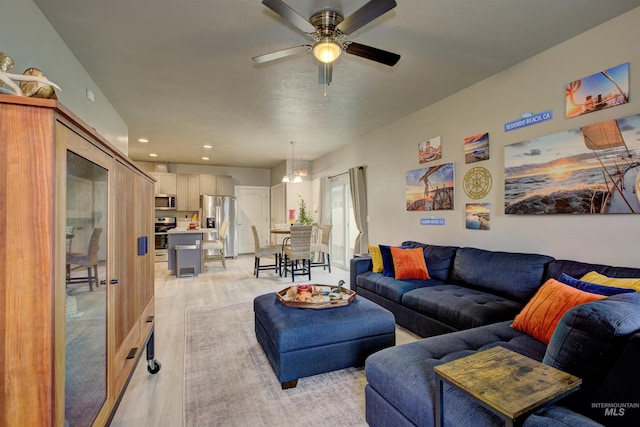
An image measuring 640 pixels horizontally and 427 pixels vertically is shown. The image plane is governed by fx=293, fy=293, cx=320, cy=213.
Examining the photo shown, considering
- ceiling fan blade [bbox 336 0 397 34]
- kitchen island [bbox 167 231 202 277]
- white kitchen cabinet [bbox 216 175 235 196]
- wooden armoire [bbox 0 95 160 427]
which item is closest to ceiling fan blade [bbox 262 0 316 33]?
ceiling fan blade [bbox 336 0 397 34]

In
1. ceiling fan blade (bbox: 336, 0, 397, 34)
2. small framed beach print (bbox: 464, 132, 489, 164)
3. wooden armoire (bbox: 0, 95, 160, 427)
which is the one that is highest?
ceiling fan blade (bbox: 336, 0, 397, 34)

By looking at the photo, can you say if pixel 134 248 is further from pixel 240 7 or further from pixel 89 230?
pixel 240 7

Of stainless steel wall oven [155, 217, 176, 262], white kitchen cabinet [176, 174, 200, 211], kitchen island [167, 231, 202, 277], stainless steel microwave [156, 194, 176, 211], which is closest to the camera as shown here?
kitchen island [167, 231, 202, 277]

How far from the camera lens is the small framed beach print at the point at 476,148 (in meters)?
3.29

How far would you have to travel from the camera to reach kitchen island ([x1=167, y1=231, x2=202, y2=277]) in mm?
5824

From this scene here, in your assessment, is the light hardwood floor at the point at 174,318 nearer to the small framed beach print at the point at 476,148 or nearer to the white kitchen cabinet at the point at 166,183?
the white kitchen cabinet at the point at 166,183

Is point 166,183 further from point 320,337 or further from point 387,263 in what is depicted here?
point 320,337

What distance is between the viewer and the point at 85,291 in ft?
3.65

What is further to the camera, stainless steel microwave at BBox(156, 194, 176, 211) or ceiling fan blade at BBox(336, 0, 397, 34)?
stainless steel microwave at BBox(156, 194, 176, 211)

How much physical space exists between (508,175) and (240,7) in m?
2.90

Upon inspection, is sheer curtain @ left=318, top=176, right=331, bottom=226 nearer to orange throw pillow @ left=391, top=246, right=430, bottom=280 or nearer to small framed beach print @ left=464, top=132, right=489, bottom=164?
orange throw pillow @ left=391, top=246, right=430, bottom=280

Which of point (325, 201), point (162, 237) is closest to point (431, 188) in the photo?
point (325, 201)

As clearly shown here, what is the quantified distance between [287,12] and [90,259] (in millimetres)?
1764

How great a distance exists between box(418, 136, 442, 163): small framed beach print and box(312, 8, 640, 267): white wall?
0.09 metres
